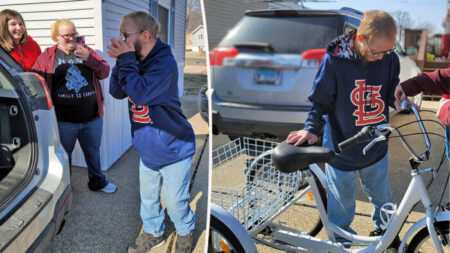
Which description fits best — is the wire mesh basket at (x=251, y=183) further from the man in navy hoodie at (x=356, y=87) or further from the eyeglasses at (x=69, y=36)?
the eyeglasses at (x=69, y=36)

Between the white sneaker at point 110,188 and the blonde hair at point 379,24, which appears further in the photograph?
the blonde hair at point 379,24

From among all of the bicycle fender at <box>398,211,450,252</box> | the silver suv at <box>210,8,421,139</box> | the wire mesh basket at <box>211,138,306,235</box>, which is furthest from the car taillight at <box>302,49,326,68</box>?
the bicycle fender at <box>398,211,450,252</box>

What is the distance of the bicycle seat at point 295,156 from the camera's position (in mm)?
933

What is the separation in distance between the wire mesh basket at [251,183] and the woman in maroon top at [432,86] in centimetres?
37

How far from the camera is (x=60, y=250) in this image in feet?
2.02

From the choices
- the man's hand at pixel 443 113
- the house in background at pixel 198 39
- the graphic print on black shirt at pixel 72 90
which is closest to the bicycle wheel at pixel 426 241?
the man's hand at pixel 443 113

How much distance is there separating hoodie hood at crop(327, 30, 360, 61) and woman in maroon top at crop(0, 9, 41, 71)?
644 millimetres

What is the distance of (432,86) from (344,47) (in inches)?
9.2

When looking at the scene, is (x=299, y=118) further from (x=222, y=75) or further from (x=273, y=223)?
(x=273, y=223)

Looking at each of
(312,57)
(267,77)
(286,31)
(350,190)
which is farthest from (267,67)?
(350,190)

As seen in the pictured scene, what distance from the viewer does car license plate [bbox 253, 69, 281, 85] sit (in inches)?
23.5

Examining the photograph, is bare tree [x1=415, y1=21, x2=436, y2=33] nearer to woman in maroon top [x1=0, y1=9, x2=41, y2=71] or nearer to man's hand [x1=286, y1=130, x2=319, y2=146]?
man's hand [x1=286, y1=130, x2=319, y2=146]

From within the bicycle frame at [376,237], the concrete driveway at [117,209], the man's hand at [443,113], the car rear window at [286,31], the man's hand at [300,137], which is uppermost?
the car rear window at [286,31]

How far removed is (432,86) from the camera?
832 millimetres
